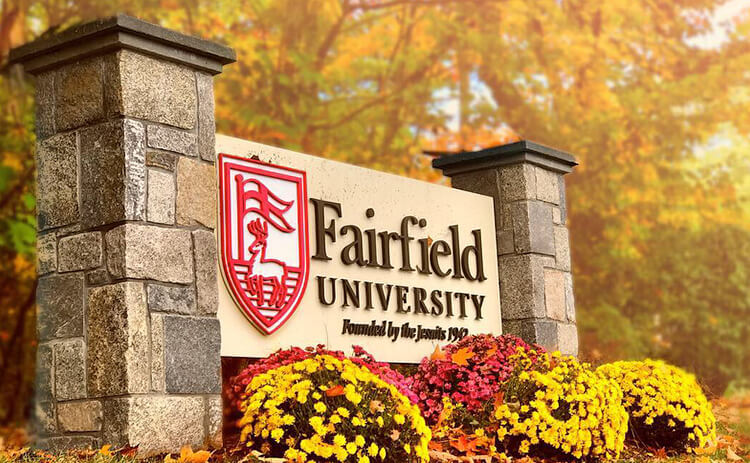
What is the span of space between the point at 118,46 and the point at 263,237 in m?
1.62

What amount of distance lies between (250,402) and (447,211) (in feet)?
11.2

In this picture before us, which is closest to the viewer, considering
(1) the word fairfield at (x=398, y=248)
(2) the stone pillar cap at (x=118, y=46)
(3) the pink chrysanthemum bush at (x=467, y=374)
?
(2) the stone pillar cap at (x=118, y=46)

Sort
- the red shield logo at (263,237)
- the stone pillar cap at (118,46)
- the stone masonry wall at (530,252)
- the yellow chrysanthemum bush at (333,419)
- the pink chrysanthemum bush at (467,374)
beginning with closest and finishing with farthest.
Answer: the yellow chrysanthemum bush at (333,419)
the stone pillar cap at (118,46)
the red shield logo at (263,237)
the pink chrysanthemum bush at (467,374)
the stone masonry wall at (530,252)

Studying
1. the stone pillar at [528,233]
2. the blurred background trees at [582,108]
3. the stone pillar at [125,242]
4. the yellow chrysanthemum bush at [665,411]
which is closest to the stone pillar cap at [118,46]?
the stone pillar at [125,242]

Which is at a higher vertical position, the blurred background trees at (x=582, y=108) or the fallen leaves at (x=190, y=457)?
the blurred background trees at (x=582, y=108)

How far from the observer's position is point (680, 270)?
770 inches

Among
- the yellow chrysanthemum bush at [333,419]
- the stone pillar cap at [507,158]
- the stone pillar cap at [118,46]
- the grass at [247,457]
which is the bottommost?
the grass at [247,457]

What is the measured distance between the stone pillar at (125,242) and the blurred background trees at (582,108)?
399 inches

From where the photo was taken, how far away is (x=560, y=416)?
6.43 meters

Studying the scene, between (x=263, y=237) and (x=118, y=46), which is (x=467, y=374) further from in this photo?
(x=118, y=46)

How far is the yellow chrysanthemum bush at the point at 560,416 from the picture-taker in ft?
20.7

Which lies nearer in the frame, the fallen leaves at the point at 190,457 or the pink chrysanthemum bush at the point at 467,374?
the fallen leaves at the point at 190,457

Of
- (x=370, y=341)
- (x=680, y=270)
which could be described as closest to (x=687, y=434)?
(x=370, y=341)

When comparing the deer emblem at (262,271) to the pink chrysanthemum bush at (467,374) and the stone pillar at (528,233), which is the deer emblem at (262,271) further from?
the stone pillar at (528,233)
